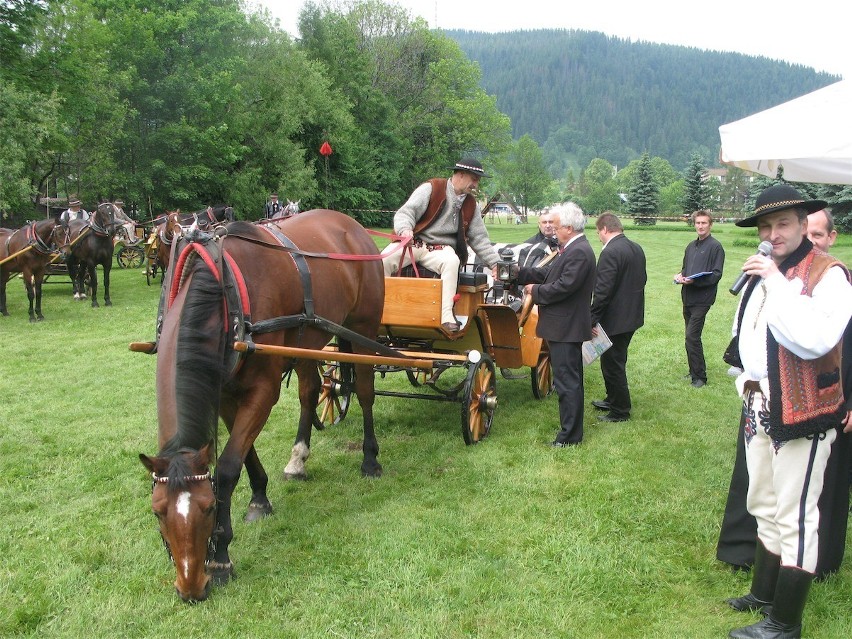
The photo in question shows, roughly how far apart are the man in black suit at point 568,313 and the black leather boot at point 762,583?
8.35 ft

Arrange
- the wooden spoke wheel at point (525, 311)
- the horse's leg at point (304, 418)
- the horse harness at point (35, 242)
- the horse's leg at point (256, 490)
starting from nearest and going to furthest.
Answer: the horse's leg at point (256, 490) < the horse's leg at point (304, 418) < the wooden spoke wheel at point (525, 311) < the horse harness at point (35, 242)

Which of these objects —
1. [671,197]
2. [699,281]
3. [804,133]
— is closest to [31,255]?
[699,281]

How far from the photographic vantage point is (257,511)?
4.41 meters

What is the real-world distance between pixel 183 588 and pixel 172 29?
26893 millimetres

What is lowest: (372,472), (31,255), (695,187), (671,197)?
(372,472)

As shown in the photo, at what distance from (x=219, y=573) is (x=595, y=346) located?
4.04m

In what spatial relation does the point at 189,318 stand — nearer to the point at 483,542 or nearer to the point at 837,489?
the point at 483,542

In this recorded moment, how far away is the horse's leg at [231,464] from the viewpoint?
140 inches

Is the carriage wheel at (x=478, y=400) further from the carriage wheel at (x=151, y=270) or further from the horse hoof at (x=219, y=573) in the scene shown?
the carriage wheel at (x=151, y=270)

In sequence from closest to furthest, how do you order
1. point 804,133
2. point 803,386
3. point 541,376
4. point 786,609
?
1. point 803,386
2. point 786,609
3. point 804,133
4. point 541,376

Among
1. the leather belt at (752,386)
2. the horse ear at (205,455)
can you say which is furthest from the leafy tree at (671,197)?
the horse ear at (205,455)

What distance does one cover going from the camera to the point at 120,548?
399cm

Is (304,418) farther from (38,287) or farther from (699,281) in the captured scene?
(38,287)

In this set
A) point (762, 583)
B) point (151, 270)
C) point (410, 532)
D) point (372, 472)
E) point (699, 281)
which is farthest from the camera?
point (151, 270)
